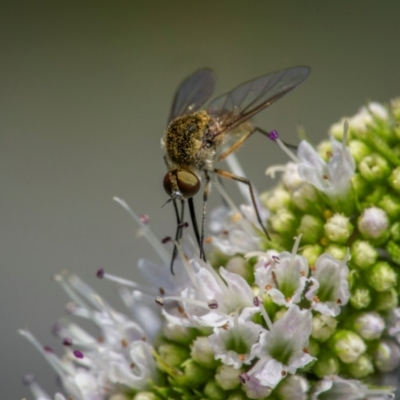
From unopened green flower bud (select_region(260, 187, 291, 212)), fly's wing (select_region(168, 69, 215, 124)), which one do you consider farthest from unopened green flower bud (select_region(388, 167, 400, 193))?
fly's wing (select_region(168, 69, 215, 124))

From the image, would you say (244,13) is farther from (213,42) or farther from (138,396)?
(138,396)

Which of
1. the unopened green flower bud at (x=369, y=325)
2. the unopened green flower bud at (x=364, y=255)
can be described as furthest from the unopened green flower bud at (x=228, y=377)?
the unopened green flower bud at (x=364, y=255)

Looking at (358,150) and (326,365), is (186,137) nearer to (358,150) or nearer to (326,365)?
(358,150)

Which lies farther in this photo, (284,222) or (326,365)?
(284,222)

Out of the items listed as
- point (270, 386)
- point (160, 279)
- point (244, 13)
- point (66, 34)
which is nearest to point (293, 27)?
point (244, 13)

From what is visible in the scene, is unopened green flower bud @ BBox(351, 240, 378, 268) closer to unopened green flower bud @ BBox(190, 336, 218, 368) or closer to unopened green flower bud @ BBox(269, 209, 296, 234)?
unopened green flower bud @ BBox(269, 209, 296, 234)

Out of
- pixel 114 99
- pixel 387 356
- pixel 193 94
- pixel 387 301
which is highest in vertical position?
pixel 114 99

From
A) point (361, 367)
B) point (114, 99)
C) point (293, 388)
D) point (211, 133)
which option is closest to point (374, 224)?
Result: point (361, 367)
